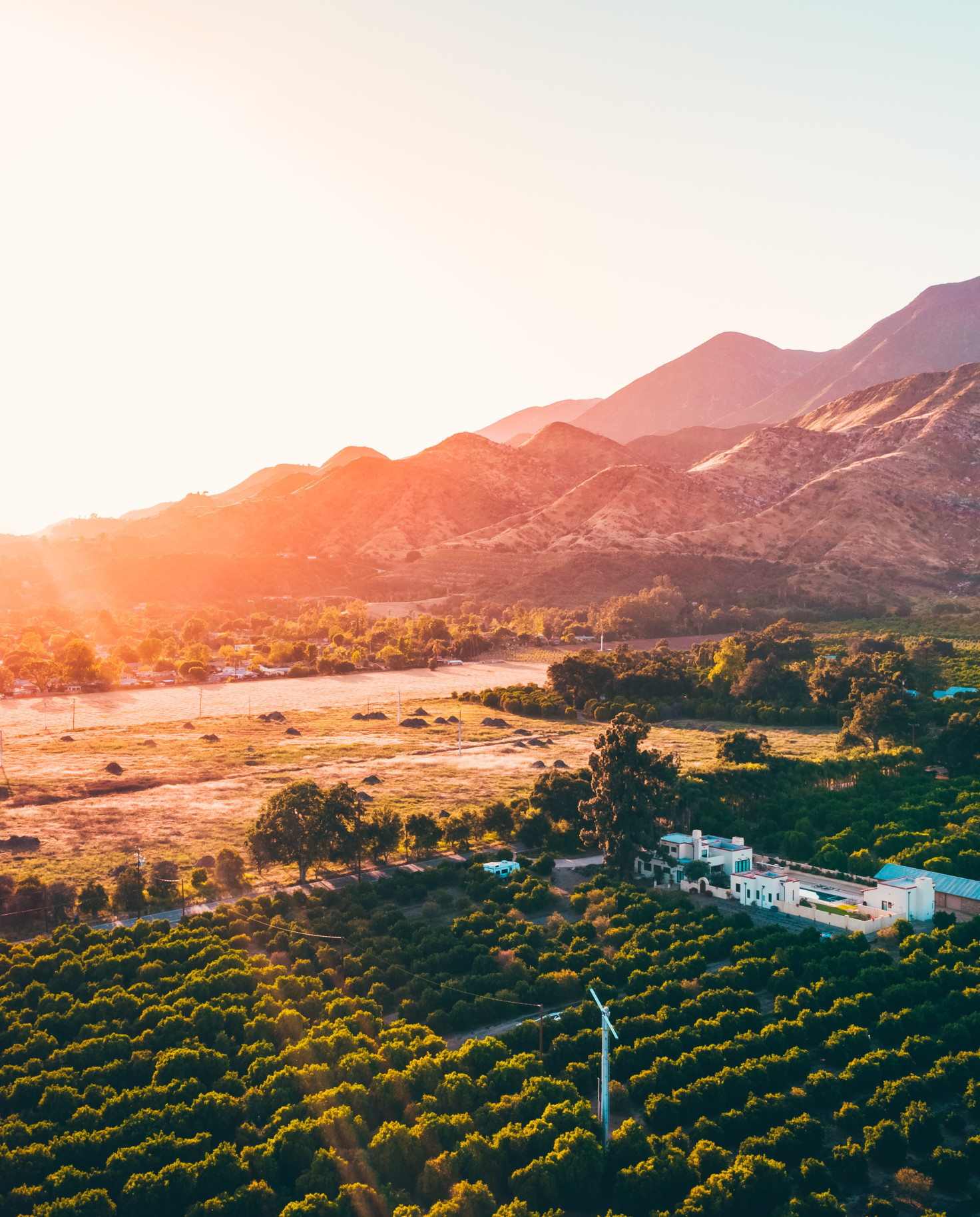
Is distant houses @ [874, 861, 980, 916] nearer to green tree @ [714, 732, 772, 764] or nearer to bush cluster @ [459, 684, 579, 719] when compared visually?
green tree @ [714, 732, 772, 764]

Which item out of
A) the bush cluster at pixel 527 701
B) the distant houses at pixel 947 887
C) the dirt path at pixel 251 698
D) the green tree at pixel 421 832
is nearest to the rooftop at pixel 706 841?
the distant houses at pixel 947 887

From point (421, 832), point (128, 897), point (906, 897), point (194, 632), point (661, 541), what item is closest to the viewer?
point (906, 897)

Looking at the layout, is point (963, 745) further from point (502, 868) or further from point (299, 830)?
point (299, 830)

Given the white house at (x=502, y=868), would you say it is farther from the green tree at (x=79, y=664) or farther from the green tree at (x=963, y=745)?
the green tree at (x=79, y=664)

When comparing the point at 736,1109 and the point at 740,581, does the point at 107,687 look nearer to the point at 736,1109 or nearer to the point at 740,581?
the point at 736,1109

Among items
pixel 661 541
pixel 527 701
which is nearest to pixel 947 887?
pixel 527 701
